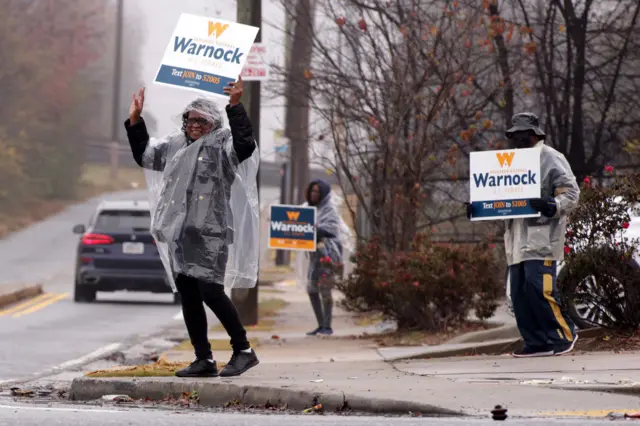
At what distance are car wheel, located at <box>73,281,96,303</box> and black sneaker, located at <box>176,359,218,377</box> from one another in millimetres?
13035

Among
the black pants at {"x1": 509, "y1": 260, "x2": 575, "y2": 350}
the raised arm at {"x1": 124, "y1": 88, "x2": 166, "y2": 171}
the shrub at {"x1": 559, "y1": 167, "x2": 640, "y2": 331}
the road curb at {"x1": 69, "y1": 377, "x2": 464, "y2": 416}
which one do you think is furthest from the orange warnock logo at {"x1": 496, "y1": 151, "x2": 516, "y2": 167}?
the road curb at {"x1": 69, "y1": 377, "x2": 464, "y2": 416}

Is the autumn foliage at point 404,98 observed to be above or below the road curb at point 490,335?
above

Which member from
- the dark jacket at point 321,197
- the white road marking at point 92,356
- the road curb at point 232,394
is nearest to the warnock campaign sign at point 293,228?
the dark jacket at point 321,197

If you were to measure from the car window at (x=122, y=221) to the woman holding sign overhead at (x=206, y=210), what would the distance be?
1233cm

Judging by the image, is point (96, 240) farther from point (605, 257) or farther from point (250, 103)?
point (605, 257)

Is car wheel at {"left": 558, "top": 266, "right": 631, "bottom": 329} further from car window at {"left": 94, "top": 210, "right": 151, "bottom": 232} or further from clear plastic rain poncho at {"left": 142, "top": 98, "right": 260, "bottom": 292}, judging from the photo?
car window at {"left": 94, "top": 210, "right": 151, "bottom": 232}

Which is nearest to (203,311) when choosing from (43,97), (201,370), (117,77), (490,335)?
(201,370)

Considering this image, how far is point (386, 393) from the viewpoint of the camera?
25.8ft

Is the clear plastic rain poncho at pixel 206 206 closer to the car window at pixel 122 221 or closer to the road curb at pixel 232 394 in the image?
the road curb at pixel 232 394

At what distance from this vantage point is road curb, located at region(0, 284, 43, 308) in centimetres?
2104

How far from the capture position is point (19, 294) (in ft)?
73.8

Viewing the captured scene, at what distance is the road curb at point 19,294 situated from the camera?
828 inches

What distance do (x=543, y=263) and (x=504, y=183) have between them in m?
0.61

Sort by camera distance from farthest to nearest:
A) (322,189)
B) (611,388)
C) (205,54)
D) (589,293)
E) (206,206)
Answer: (322,189), (589,293), (205,54), (206,206), (611,388)
